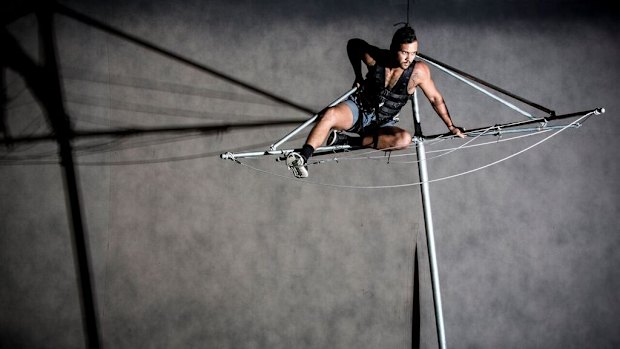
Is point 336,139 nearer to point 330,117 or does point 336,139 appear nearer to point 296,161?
point 330,117

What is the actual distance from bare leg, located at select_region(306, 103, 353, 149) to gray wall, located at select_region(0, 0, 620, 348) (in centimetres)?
127

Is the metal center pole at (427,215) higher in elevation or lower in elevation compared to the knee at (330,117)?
lower

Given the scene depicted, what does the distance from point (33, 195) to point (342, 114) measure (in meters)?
3.98

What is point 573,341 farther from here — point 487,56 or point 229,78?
point 229,78

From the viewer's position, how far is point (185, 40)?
419 cm

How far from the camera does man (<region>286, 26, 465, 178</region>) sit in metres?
2.87

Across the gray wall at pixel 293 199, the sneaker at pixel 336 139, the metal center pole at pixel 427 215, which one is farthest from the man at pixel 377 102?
the gray wall at pixel 293 199

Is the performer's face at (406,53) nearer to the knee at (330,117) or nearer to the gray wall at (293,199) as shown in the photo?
the knee at (330,117)

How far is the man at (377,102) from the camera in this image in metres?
2.87

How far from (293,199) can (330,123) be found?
5.55 feet

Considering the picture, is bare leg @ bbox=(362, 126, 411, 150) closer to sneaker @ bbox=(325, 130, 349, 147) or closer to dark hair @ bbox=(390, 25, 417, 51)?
sneaker @ bbox=(325, 130, 349, 147)

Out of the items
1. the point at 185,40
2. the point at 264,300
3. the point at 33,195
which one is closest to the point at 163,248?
the point at 264,300

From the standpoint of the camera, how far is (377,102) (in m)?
3.10

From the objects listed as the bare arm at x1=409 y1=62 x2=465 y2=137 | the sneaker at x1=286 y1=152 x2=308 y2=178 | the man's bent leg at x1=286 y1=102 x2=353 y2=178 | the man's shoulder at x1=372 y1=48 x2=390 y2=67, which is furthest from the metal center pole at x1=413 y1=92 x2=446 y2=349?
the sneaker at x1=286 y1=152 x2=308 y2=178
